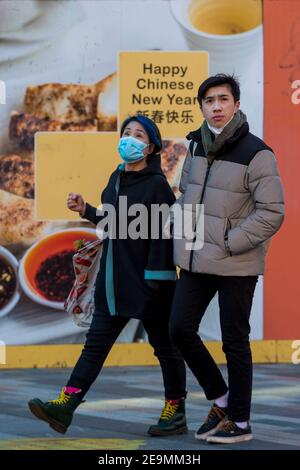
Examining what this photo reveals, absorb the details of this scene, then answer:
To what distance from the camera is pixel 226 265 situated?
19.7 ft

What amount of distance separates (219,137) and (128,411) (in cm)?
218

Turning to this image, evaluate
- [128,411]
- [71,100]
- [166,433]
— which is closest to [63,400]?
[166,433]

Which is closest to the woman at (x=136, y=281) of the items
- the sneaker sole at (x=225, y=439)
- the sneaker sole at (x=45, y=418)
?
the sneaker sole at (x=45, y=418)

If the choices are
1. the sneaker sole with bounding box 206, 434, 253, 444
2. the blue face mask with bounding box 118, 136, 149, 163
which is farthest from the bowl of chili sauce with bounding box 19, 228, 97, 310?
the sneaker sole with bounding box 206, 434, 253, 444

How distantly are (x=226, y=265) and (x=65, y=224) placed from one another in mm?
3541

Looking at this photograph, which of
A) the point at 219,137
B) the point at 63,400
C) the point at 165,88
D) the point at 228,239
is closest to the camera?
the point at 228,239

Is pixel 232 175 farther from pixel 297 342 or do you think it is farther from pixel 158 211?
pixel 297 342

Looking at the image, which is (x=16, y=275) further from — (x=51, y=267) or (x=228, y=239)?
(x=228, y=239)

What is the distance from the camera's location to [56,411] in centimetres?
614

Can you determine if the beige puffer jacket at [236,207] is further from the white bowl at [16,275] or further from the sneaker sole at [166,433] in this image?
the white bowl at [16,275]

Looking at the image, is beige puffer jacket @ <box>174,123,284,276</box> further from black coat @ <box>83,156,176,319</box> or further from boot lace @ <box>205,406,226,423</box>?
boot lace @ <box>205,406,226,423</box>

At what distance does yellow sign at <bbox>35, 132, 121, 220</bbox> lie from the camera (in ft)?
30.7

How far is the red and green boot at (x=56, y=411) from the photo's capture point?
6102 millimetres

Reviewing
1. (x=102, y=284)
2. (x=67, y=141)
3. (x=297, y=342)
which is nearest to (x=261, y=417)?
(x=102, y=284)
